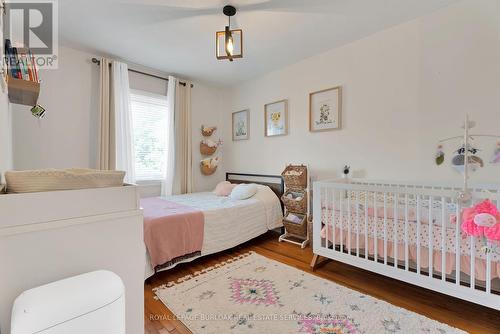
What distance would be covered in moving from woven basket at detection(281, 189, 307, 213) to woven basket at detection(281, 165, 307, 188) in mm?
93

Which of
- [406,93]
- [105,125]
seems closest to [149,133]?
[105,125]

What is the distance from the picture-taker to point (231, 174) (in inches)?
163

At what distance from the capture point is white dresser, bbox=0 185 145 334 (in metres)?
0.73

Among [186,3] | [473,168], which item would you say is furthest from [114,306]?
[473,168]

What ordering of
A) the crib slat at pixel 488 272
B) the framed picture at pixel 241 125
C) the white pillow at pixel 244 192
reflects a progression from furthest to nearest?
1. the framed picture at pixel 241 125
2. the white pillow at pixel 244 192
3. the crib slat at pixel 488 272

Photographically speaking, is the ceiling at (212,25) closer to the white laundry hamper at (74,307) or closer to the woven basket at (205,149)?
the woven basket at (205,149)

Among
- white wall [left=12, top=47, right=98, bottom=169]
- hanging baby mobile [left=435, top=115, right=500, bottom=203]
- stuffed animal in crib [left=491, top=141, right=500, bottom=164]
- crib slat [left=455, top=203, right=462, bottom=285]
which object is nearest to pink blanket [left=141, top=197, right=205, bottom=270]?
white wall [left=12, top=47, right=98, bottom=169]

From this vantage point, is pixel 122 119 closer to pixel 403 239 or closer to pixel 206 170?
pixel 206 170

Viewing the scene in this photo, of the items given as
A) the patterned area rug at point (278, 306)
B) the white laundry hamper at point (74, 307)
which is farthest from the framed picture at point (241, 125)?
the white laundry hamper at point (74, 307)

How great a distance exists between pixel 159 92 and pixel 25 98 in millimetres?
2116

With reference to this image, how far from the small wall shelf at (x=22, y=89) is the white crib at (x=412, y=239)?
2.23 m

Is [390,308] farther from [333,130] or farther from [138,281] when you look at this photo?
[333,130]

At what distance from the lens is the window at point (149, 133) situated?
3234mm

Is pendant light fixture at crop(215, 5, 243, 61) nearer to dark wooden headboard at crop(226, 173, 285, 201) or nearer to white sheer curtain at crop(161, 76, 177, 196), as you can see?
white sheer curtain at crop(161, 76, 177, 196)
